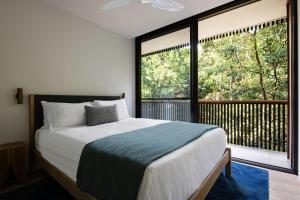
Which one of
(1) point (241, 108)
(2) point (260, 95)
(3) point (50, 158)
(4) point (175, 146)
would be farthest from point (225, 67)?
(3) point (50, 158)

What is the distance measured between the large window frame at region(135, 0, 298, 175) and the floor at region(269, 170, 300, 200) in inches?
6.3

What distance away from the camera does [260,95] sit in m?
5.32

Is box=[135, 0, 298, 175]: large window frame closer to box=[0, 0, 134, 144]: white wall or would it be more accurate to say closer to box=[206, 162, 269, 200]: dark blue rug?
box=[206, 162, 269, 200]: dark blue rug

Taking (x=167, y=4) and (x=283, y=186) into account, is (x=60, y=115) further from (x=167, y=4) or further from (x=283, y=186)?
(x=283, y=186)

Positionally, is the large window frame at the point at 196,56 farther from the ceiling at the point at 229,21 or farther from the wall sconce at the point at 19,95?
the wall sconce at the point at 19,95

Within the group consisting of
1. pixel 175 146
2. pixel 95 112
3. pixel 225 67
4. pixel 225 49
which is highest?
pixel 225 49

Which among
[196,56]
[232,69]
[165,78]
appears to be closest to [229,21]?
[196,56]

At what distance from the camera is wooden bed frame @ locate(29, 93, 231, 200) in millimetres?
1486

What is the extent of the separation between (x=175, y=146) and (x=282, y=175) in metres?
1.93

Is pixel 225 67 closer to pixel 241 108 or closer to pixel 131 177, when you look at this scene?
pixel 241 108

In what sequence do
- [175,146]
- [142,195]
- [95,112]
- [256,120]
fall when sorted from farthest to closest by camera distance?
[256,120] < [95,112] < [175,146] < [142,195]

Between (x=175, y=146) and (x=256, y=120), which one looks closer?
(x=175, y=146)

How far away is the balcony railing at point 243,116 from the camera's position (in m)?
3.38

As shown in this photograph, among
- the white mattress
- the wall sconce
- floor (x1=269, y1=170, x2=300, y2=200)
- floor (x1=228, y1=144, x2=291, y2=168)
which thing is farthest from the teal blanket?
floor (x1=228, y1=144, x2=291, y2=168)
